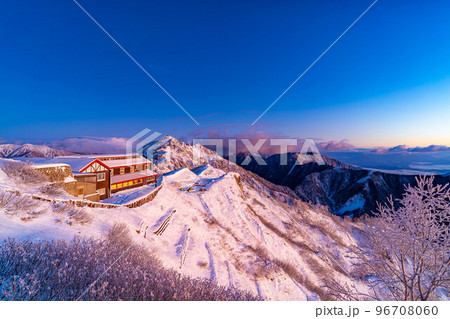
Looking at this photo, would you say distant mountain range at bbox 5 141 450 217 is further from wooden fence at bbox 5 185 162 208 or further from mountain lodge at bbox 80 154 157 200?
wooden fence at bbox 5 185 162 208

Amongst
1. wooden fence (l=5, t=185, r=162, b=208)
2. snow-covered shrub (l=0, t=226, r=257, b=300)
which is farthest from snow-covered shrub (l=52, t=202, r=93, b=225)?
snow-covered shrub (l=0, t=226, r=257, b=300)

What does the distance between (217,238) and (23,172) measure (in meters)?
15.4

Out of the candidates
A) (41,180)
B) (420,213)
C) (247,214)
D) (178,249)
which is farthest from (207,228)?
(420,213)

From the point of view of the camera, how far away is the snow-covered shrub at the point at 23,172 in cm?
1017

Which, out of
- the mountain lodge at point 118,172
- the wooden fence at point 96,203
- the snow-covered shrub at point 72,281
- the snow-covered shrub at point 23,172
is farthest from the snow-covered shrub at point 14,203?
the mountain lodge at point 118,172

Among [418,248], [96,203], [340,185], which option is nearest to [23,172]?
[96,203]

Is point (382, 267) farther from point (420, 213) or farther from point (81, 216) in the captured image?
point (81, 216)

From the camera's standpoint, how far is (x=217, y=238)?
18.3 metres

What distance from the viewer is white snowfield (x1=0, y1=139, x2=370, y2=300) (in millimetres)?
7458

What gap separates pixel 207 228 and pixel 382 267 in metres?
15.2

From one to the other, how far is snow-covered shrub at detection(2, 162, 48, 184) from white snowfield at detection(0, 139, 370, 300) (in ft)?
1.97

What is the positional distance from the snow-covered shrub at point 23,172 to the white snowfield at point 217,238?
1.97 ft

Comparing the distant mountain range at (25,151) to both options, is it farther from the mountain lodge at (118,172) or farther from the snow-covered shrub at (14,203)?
the snow-covered shrub at (14,203)

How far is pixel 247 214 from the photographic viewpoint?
2950 cm
